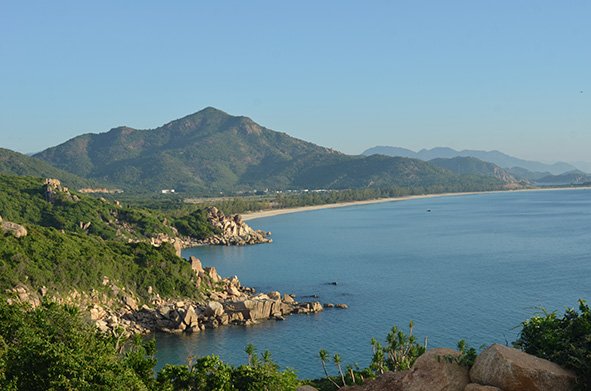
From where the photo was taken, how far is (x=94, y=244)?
7425cm

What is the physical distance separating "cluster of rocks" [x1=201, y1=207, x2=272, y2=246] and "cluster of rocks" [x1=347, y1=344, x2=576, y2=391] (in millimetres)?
113780

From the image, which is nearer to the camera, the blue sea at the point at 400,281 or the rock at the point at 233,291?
the blue sea at the point at 400,281

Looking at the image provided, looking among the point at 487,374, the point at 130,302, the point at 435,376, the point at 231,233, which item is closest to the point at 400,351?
the point at 435,376

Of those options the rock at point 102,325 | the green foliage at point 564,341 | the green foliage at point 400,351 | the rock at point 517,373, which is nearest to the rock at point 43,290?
the rock at point 102,325

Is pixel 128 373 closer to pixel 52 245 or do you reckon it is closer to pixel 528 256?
pixel 52 245

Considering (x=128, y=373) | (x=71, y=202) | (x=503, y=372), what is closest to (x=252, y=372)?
(x=128, y=373)

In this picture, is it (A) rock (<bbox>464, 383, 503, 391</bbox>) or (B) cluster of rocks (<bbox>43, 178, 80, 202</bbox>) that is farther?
(B) cluster of rocks (<bbox>43, 178, 80, 202</bbox>)

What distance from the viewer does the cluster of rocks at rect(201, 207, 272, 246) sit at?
134 metres

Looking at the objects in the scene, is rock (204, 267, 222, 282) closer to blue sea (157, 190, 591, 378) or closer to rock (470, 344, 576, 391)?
blue sea (157, 190, 591, 378)

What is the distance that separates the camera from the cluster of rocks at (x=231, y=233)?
440ft

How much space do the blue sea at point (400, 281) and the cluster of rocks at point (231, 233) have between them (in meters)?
5.63

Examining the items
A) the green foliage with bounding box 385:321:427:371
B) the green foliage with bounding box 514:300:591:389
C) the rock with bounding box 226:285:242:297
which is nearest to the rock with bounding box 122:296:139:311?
the rock with bounding box 226:285:242:297

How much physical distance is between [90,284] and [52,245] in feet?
24.3

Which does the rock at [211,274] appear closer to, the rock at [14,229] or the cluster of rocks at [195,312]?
the cluster of rocks at [195,312]
